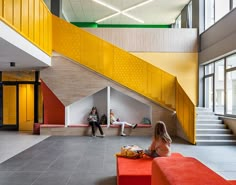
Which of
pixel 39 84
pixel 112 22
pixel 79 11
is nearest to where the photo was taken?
pixel 39 84

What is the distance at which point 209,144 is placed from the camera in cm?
834

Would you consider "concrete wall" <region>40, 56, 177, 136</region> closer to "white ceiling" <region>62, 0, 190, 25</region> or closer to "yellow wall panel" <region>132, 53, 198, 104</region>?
"yellow wall panel" <region>132, 53, 198, 104</region>

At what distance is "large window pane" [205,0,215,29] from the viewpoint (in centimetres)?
1180

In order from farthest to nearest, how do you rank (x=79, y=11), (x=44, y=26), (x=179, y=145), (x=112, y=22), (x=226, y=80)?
(x=112, y=22)
(x=79, y=11)
(x=226, y=80)
(x=44, y=26)
(x=179, y=145)

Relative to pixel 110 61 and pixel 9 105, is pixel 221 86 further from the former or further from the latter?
pixel 9 105

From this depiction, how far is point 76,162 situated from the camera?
586 centimetres

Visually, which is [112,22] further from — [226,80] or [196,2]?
[226,80]

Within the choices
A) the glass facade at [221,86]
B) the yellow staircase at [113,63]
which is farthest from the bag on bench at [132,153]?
the glass facade at [221,86]

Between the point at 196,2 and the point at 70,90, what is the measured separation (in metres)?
7.70

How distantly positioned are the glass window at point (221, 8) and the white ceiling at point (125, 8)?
3134mm

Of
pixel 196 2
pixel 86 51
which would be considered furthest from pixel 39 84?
pixel 196 2

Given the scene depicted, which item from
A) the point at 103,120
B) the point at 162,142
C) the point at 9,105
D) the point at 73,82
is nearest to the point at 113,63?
the point at 73,82

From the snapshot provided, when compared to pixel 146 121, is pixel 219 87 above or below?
above

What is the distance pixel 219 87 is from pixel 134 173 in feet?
27.7
